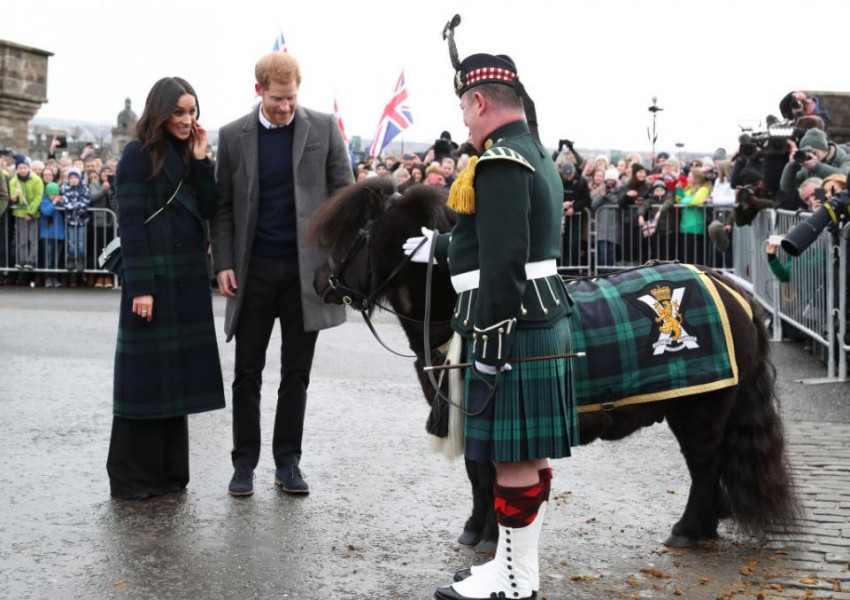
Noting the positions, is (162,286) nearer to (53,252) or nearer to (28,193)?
(28,193)

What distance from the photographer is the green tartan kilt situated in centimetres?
448

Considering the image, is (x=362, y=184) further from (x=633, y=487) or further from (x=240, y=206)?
(x=633, y=487)

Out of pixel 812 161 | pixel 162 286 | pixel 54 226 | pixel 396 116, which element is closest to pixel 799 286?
pixel 812 161

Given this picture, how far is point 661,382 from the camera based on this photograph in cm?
514

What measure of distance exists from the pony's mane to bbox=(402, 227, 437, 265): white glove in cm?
21

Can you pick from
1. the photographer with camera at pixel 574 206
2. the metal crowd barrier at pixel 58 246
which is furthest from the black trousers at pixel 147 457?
the metal crowd barrier at pixel 58 246

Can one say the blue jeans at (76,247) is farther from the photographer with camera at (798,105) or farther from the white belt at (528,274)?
the white belt at (528,274)

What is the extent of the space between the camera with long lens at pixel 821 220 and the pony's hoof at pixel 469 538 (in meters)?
4.47

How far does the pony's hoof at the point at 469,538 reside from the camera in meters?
5.44

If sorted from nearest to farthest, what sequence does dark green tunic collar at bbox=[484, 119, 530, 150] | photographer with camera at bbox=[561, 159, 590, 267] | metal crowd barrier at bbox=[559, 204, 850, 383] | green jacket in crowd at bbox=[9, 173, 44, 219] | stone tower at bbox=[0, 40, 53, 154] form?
dark green tunic collar at bbox=[484, 119, 530, 150] < metal crowd barrier at bbox=[559, 204, 850, 383] < photographer with camera at bbox=[561, 159, 590, 267] < green jacket in crowd at bbox=[9, 173, 44, 219] < stone tower at bbox=[0, 40, 53, 154]

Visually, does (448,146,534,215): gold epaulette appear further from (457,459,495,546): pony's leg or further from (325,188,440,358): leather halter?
(457,459,495,546): pony's leg

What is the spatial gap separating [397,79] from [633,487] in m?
16.3

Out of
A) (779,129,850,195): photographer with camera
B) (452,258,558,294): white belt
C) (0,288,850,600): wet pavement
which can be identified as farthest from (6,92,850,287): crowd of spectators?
(452,258,558,294): white belt

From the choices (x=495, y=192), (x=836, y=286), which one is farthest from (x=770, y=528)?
Result: (x=836, y=286)
